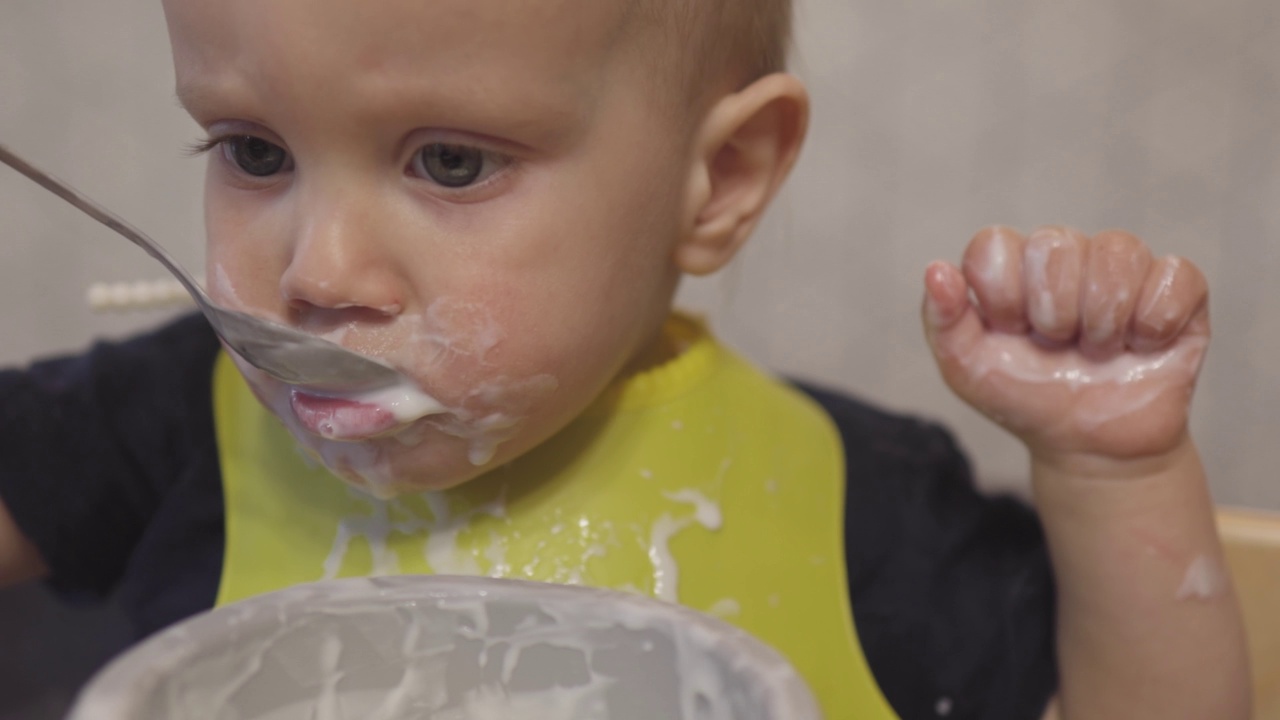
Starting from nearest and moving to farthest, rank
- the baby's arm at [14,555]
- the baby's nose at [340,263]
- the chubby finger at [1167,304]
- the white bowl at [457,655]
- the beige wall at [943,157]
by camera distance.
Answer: the white bowl at [457,655] → the baby's nose at [340,263] → the chubby finger at [1167,304] → the baby's arm at [14,555] → the beige wall at [943,157]

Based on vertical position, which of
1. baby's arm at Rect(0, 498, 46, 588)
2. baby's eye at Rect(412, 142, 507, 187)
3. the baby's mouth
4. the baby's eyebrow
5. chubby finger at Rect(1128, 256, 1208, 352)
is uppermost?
the baby's eyebrow

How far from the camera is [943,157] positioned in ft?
3.57

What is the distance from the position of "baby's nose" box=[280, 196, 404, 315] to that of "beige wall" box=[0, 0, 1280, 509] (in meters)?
0.60

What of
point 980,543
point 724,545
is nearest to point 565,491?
point 724,545

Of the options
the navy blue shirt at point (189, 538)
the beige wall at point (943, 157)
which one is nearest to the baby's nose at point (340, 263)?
the navy blue shirt at point (189, 538)

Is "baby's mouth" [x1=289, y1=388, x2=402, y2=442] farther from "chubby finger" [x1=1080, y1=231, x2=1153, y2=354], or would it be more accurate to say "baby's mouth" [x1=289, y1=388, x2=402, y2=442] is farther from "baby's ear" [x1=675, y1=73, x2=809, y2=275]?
"chubby finger" [x1=1080, y1=231, x2=1153, y2=354]

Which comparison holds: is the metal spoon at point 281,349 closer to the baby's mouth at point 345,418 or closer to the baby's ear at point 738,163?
the baby's mouth at point 345,418

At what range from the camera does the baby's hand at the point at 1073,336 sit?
66 cm

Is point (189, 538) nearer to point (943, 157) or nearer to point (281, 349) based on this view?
point (281, 349)

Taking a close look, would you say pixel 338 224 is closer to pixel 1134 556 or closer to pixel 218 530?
pixel 218 530

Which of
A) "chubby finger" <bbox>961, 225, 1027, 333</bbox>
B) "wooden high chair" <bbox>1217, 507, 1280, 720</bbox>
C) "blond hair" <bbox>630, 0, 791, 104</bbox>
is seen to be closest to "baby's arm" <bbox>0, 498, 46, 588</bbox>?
"blond hair" <bbox>630, 0, 791, 104</bbox>

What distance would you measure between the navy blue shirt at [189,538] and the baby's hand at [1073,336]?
0.47 feet

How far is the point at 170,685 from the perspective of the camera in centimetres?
41

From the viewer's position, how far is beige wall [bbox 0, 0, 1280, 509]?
104 cm
